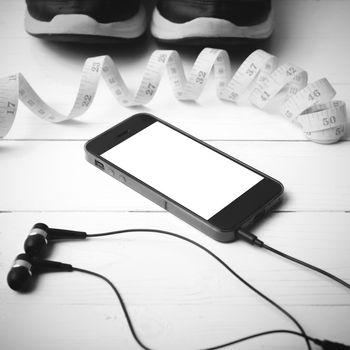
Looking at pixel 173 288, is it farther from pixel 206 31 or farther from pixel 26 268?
pixel 206 31

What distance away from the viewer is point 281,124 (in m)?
0.88

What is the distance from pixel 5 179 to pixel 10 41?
1.41 feet

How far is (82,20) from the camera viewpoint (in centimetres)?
95

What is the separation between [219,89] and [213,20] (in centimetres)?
14

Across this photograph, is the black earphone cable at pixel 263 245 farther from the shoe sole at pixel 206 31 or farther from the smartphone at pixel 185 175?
the shoe sole at pixel 206 31

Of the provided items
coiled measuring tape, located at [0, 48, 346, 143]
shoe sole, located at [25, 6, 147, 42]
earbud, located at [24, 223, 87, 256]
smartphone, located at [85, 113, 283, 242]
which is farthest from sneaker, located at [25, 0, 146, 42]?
earbud, located at [24, 223, 87, 256]

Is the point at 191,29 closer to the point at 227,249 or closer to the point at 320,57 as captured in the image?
the point at 320,57

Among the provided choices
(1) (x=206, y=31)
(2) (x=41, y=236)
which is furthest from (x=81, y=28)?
→ (2) (x=41, y=236)

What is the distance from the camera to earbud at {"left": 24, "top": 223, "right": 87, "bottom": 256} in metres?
0.63

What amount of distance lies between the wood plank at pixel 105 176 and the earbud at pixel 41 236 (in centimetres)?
6

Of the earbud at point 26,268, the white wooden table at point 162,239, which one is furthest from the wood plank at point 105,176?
the earbud at point 26,268

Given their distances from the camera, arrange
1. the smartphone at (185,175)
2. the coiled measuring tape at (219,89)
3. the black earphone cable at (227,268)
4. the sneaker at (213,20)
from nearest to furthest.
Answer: the black earphone cable at (227,268) → the smartphone at (185,175) → the coiled measuring tape at (219,89) → the sneaker at (213,20)

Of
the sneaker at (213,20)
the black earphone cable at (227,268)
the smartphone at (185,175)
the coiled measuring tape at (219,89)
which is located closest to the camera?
the black earphone cable at (227,268)

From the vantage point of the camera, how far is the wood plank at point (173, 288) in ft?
1.88
